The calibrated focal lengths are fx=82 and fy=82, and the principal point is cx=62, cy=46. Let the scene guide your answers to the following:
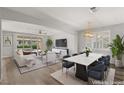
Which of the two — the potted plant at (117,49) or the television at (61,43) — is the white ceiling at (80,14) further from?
the television at (61,43)

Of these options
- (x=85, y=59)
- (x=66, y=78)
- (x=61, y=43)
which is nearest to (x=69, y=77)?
(x=66, y=78)

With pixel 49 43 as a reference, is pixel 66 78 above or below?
below

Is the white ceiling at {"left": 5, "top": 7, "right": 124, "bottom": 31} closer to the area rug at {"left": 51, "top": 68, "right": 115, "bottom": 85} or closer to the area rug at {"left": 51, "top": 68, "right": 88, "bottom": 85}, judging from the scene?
the area rug at {"left": 51, "top": 68, "right": 115, "bottom": 85}

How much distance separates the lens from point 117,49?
2096 mm

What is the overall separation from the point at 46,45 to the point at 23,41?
27.3 inches

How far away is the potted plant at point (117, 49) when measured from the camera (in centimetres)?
193

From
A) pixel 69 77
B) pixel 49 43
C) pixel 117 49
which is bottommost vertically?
pixel 69 77

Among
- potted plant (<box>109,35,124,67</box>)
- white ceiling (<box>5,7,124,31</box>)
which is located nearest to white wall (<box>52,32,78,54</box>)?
white ceiling (<box>5,7,124,31</box>)

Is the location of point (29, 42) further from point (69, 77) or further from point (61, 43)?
point (69, 77)

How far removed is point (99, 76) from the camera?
1919 millimetres
